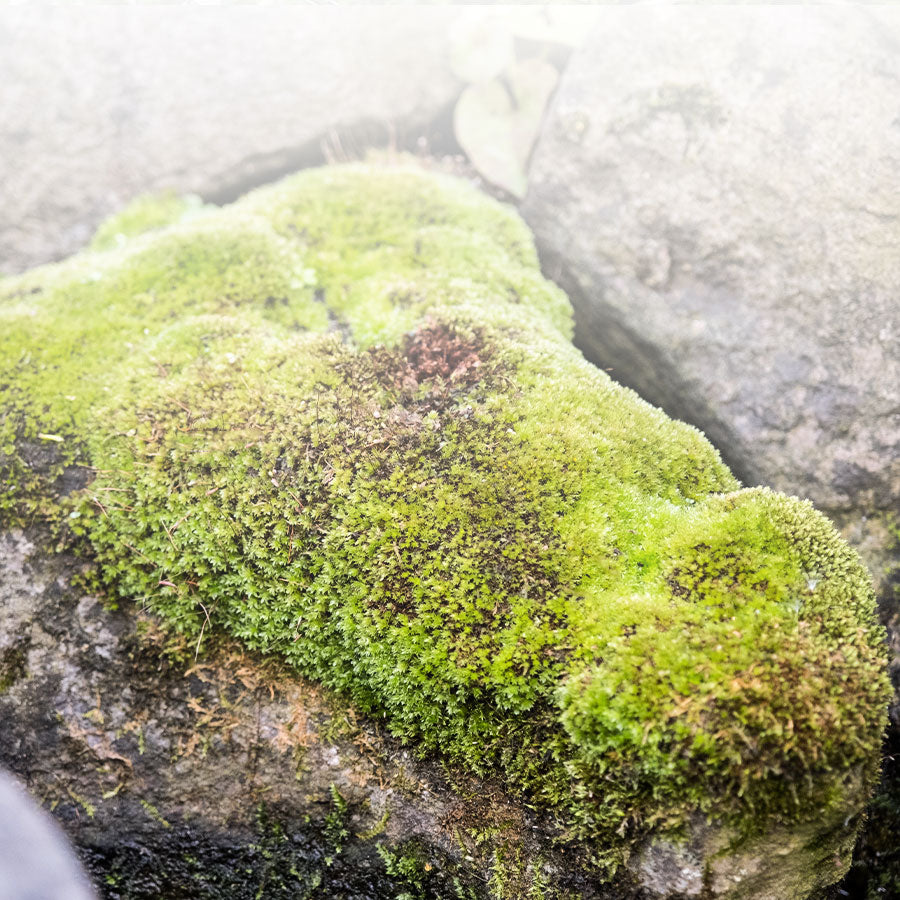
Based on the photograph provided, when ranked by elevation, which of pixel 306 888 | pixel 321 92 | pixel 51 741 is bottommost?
pixel 306 888

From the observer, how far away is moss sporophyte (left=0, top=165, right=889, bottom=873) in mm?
2627

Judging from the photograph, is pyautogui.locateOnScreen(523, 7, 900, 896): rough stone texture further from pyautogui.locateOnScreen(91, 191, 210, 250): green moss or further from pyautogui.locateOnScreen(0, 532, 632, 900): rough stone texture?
pyautogui.locateOnScreen(91, 191, 210, 250): green moss

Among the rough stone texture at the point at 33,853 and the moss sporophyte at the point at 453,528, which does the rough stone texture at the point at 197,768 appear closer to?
the rough stone texture at the point at 33,853

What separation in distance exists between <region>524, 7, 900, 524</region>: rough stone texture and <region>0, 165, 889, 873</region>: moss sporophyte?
52.5 inches

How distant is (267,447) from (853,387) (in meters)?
4.37

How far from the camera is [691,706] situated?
2.55 meters

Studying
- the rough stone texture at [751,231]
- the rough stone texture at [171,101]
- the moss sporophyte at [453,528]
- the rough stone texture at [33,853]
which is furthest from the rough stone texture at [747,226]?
the rough stone texture at [33,853]

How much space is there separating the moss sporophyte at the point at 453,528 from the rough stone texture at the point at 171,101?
8.58 feet

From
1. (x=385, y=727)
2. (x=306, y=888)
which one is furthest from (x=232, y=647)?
(x=306, y=888)

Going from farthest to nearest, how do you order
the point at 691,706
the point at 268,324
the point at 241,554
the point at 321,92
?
the point at 321,92 < the point at 268,324 < the point at 241,554 < the point at 691,706

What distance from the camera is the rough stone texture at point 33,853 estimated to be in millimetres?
3270

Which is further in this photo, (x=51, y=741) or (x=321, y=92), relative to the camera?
(x=321, y=92)

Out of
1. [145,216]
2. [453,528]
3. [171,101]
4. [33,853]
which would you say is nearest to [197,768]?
[33,853]

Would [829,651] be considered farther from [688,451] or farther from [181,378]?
[181,378]
